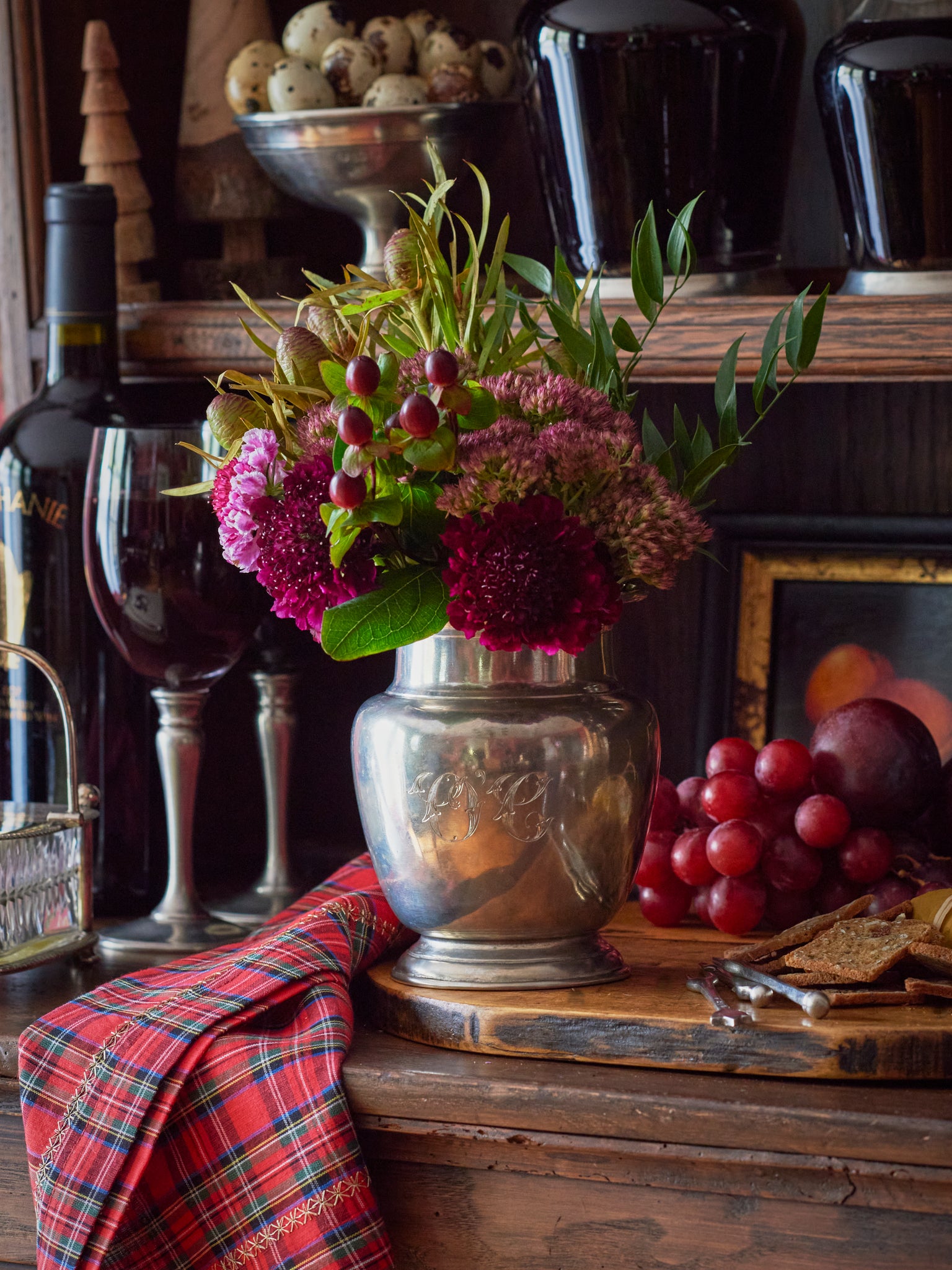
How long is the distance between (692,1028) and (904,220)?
49cm

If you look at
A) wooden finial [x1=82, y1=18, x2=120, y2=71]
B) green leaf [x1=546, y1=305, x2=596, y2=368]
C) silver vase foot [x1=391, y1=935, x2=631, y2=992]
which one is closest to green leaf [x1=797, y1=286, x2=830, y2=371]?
green leaf [x1=546, y1=305, x2=596, y2=368]

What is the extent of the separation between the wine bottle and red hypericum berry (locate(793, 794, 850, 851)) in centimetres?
47

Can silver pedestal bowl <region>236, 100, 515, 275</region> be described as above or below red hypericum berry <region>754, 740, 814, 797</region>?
above

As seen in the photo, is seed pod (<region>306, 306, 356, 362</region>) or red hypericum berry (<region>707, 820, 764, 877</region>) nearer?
seed pod (<region>306, 306, 356, 362</region>)

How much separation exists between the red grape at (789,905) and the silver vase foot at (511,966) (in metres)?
0.15

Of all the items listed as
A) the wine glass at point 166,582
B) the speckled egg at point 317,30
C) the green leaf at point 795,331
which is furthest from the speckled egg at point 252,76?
the green leaf at point 795,331

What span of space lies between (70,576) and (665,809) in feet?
1.44

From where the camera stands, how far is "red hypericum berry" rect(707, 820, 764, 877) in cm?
83

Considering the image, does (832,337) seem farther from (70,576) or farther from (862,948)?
(70,576)

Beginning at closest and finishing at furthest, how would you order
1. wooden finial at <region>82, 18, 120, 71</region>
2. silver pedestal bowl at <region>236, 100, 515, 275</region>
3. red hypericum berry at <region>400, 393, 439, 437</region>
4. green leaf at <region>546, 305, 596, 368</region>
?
1. red hypericum berry at <region>400, 393, 439, 437</region>
2. green leaf at <region>546, 305, 596, 368</region>
3. silver pedestal bowl at <region>236, 100, 515, 275</region>
4. wooden finial at <region>82, 18, 120, 71</region>

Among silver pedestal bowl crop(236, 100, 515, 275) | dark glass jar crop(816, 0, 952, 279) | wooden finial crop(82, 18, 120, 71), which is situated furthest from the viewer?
wooden finial crop(82, 18, 120, 71)

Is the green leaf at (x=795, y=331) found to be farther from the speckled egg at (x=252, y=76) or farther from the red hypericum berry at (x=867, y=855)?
the speckled egg at (x=252, y=76)

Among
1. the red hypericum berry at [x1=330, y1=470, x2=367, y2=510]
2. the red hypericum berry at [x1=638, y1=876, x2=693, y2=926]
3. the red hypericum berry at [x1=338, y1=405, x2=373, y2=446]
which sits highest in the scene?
the red hypericum berry at [x1=338, y1=405, x2=373, y2=446]

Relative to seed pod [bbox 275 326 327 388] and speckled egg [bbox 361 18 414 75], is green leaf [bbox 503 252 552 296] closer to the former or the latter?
seed pod [bbox 275 326 327 388]
